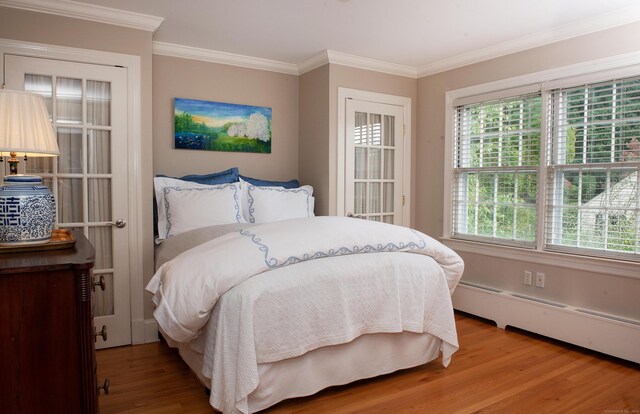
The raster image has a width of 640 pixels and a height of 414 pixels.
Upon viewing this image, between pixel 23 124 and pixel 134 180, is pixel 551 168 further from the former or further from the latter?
pixel 23 124

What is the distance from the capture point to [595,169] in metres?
3.34

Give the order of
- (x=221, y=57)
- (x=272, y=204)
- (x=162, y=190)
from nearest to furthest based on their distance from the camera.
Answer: (x=162, y=190), (x=272, y=204), (x=221, y=57)

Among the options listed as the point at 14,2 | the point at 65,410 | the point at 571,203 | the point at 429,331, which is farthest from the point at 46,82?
the point at 571,203

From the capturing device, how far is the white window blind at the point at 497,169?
12.4 ft

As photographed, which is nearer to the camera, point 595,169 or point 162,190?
point 595,169

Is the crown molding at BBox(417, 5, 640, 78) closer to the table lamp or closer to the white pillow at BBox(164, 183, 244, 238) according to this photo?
the white pillow at BBox(164, 183, 244, 238)

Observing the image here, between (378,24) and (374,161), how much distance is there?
4.73ft

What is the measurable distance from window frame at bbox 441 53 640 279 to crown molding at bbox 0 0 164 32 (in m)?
2.76

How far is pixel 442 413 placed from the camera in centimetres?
233

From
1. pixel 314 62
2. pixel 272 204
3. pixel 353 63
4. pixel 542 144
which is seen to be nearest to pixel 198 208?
pixel 272 204

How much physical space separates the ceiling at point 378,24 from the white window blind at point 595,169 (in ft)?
1.72

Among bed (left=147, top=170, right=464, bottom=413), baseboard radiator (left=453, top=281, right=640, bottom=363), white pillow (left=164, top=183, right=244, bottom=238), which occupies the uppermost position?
white pillow (left=164, top=183, right=244, bottom=238)

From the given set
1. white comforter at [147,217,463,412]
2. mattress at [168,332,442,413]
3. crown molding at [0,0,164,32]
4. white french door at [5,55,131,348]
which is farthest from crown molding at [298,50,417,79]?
mattress at [168,332,442,413]

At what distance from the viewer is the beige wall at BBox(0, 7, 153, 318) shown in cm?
300
